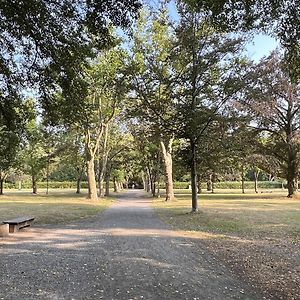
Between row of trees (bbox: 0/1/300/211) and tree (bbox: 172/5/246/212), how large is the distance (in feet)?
0.16

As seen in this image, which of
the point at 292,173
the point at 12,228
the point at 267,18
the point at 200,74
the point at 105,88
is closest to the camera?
the point at 267,18

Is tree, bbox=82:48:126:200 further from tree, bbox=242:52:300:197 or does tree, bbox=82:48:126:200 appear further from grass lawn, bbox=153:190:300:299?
tree, bbox=242:52:300:197

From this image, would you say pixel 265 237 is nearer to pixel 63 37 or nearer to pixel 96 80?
pixel 63 37

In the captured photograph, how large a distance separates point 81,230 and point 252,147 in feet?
91.6

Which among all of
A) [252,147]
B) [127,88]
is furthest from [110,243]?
[252,147]

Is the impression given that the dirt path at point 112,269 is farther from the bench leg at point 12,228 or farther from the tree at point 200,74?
the tree at point 200,74

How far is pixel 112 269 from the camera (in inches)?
287

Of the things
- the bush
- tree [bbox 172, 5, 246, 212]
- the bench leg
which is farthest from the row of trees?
the bush

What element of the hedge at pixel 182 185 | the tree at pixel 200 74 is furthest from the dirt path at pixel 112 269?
the hedge at pixel 182 185

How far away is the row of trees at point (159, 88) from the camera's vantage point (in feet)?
31.6

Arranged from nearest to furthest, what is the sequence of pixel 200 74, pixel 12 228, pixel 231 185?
1. pixel 12 228
2. pixel 200 74
3. pixel 231 185

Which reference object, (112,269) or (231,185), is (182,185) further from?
(112,269)

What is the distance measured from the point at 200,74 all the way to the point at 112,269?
45.0 feet

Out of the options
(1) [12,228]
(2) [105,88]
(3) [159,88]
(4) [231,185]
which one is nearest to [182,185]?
(4) [231,185]
